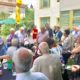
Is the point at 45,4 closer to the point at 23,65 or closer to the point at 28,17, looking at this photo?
the point at 28,17

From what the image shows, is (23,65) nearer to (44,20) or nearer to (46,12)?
(46,12)

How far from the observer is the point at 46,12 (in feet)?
112

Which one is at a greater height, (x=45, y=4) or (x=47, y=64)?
(x=45, y=4)

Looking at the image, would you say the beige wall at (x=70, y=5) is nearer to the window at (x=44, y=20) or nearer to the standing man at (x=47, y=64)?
the standing man at (x=47, y=64)

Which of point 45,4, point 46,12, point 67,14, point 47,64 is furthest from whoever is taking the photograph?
point 45,4

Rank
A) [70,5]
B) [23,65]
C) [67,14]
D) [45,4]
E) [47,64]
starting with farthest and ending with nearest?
[45,4] → [70,5] → [67,14] → [47,64] → [23,65]

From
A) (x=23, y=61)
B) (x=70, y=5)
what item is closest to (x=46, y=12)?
(x=70, y=5)

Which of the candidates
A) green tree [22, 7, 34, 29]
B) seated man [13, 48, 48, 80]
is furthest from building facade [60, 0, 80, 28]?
green tree [22, 7, 34, 29]

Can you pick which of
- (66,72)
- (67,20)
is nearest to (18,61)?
(66,72)

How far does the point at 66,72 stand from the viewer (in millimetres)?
7105

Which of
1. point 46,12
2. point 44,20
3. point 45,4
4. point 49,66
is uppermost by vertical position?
point 45,4

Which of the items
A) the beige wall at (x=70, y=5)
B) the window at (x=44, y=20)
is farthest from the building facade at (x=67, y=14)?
the window at (x=44, y=20)

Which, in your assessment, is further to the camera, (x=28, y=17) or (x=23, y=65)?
(x=28, y=17)

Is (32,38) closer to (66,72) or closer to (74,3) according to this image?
(74,3)
